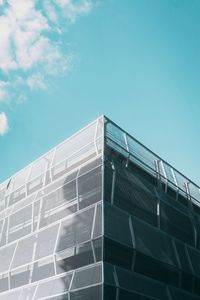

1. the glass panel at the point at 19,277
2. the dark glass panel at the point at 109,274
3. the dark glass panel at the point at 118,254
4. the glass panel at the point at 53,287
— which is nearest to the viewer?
the dark glass panel at the point at 109,274

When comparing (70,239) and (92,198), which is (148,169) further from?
(70,239)

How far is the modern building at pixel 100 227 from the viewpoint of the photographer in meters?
10.5

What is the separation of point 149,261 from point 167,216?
2839mm

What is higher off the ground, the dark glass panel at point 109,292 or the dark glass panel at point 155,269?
the dark glass panel at point 155,269

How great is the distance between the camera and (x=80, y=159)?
13586 mm

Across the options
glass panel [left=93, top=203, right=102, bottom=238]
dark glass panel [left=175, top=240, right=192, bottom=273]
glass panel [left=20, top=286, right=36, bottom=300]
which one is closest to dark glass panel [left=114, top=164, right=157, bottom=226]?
glass panel [left=93, top=203, right=102, bottom=238]

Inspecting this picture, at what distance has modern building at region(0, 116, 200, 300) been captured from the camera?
10477 mm

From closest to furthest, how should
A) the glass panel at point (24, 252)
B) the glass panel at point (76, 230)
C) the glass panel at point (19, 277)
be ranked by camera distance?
the glass panel at point (76, 230), the glass panel at point (19, 277), the glass panel at point (24, 252)

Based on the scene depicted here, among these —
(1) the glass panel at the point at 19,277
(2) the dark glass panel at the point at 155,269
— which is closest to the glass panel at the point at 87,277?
(2) the dark glass panel at the point at 155,269

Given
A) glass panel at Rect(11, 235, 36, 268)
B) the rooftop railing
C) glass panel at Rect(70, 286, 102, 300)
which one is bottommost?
glass panel at Rect(70, 286, 102, 300)

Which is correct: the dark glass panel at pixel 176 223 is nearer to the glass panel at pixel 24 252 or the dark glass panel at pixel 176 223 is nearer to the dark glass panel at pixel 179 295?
the dark glass panel at pixel 179 295

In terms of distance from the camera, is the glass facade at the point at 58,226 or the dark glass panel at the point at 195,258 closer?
the glass facade at the point at 58,226

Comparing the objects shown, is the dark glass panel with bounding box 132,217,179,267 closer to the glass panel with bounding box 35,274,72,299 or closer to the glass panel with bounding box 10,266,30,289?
the glass panel with bounding box 35,274,72,299

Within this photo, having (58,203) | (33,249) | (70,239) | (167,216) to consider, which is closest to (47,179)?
(58,203)
